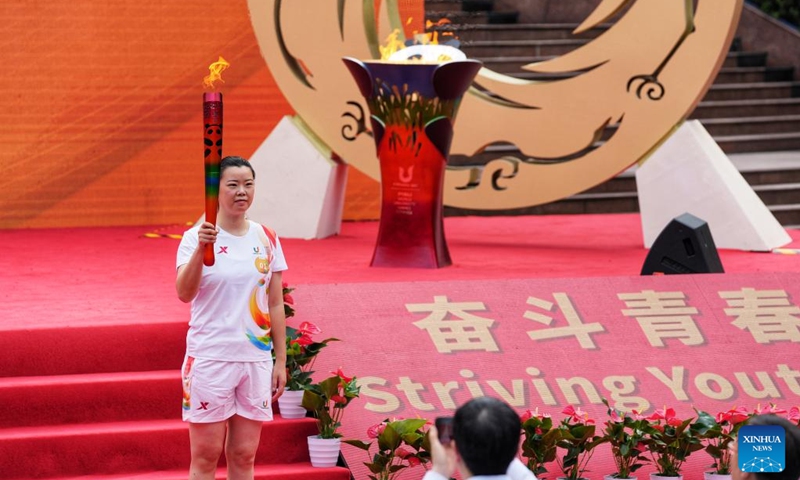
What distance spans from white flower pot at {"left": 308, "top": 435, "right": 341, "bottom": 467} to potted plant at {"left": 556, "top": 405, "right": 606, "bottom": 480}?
2.37ft

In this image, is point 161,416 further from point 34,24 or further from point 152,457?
point 34,24

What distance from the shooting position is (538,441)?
169 inches

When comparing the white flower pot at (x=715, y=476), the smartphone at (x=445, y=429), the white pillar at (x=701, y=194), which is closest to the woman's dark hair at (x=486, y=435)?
the smartphone at (x=445, y=429)

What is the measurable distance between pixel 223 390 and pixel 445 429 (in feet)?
3.83

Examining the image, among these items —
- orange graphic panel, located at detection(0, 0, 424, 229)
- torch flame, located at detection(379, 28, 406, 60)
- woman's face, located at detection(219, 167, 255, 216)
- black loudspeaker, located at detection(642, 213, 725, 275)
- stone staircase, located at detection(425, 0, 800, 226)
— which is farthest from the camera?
stone staircase, located at detection(425, 0, 800, 226)

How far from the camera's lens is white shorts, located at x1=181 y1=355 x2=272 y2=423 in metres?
3.51

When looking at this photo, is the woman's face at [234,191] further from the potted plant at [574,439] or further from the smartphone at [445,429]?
the potted plant at [574,439]

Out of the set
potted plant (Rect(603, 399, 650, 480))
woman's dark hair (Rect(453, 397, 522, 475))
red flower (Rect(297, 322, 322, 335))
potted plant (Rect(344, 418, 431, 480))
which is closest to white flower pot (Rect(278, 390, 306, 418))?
red flower (Rect(297, 322, 322, 335))

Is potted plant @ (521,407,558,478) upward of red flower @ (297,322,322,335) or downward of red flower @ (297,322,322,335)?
downward

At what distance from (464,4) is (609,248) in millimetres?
4118

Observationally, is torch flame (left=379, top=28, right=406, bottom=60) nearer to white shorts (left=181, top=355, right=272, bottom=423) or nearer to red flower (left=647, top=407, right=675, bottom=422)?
red flower (left=647, top=407, right=675, bottom=422)

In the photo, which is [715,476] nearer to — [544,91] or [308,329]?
[308,329]

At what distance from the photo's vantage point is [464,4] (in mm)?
11031

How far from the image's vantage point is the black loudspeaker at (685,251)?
19.4ft
